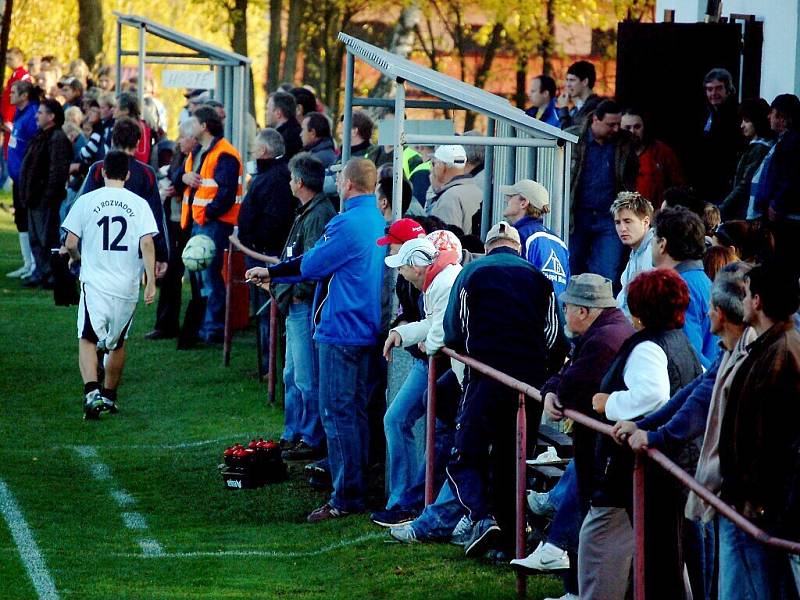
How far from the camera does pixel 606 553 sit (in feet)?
22.7

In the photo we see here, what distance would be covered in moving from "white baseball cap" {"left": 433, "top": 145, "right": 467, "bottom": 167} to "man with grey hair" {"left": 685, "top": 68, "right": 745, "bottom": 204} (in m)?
2.47

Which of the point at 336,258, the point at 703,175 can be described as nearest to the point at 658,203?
the point at 703,175

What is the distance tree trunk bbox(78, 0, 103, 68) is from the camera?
107ft

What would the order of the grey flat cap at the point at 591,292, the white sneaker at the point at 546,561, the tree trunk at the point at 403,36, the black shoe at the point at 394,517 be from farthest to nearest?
the tree trunk at the point at 403,36 < the black shoe at the point at 394,517 < the white sneaker at the point at 546,561 < the grey flat cap at the point at 591,292

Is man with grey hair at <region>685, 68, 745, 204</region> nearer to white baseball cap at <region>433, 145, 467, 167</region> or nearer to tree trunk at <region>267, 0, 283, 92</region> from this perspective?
white baseball cap at <region>433, 145, 467, 167</region>

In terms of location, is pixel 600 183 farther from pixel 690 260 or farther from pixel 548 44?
pixel 548 44

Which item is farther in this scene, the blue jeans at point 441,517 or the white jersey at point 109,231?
the white jersey at point 109,231

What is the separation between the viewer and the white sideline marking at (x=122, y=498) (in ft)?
34.5

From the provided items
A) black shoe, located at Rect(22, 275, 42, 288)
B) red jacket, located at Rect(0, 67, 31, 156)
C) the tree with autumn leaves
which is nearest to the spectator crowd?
black shoe, located at Rect(22, 275, 42, 288)

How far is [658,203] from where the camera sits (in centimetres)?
1362

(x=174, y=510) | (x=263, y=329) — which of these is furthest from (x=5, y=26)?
(x=174, y=510)

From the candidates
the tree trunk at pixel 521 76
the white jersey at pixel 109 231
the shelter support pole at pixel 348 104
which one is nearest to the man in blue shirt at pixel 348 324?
the shelter support pole at pixel 348 104

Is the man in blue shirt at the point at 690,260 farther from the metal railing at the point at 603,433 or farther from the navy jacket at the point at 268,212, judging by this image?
the navy jacket at the point at 268,212

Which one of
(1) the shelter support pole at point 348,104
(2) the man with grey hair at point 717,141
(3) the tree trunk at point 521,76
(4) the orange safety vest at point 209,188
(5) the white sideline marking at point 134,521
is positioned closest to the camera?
(5) the white sideline marking at point 134,521
